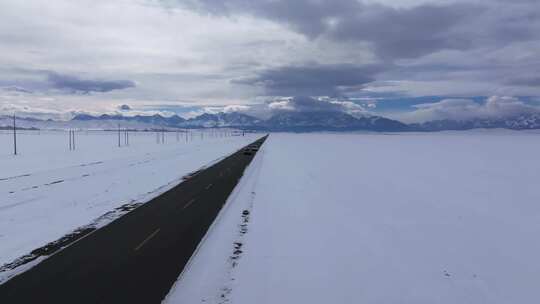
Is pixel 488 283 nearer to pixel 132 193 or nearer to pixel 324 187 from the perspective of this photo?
pixel 324 187

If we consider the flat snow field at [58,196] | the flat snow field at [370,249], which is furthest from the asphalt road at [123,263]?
the flat snow field at [58,196]

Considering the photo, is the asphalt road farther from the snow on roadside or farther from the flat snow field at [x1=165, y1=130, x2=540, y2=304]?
the flat snow field at [x1=165, y1=130, x2=540, y2=304]

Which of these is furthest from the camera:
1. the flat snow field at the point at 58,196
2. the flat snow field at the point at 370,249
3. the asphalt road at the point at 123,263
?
the flat snow field at the point at 58,196

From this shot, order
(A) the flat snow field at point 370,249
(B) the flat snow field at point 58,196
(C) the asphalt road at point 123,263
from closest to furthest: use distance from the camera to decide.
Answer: (C) the asphalt road at point 123,263 → (A) the flat snow field at point 370,249 → (B) the flat snow field at point 58,196

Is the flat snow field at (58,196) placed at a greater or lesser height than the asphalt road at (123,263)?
lesser

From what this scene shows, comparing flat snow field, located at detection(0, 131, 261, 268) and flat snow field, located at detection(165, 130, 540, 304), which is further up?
flat snow field, located at detection(165, 130, 540, 304)

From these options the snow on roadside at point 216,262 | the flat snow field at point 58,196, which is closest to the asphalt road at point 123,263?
the snow on roadside at point 216,262

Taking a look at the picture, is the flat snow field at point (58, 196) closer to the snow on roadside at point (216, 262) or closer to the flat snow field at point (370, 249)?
the snow on roadside at point (216, 262)

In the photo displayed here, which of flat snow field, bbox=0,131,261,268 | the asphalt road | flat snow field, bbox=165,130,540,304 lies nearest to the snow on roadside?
flat snow field, bbox=165,130,540,304

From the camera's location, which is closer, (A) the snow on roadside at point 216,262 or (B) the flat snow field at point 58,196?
(A) the snow on roadside at point 216,262

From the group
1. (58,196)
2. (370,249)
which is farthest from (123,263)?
(58,196)
